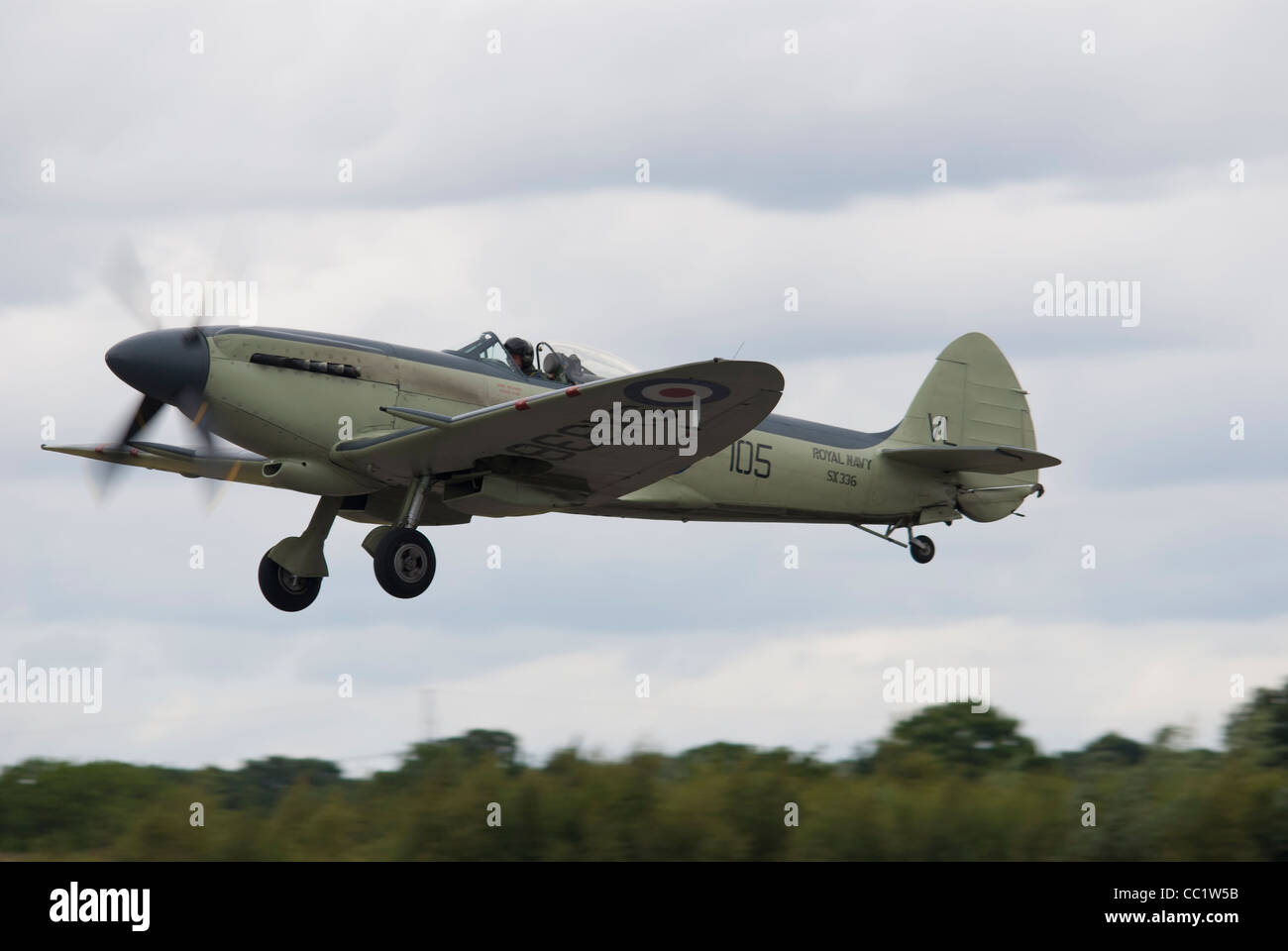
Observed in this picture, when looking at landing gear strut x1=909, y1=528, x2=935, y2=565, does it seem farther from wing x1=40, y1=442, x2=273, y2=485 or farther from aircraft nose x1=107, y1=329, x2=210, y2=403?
aircraft nose x1=107, y1=329, x2=210, y2=403

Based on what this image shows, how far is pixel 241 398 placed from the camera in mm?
12320

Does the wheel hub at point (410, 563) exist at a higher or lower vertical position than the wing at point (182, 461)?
lower

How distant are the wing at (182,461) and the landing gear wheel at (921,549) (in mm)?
6829

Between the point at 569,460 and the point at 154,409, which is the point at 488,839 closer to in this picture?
the point at 569,460

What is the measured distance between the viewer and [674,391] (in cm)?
1180

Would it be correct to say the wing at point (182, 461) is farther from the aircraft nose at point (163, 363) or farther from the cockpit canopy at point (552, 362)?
the cockpit canopy at point (552, 362)

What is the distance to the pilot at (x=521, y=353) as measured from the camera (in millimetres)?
13453

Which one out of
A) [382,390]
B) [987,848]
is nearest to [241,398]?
[382,390]

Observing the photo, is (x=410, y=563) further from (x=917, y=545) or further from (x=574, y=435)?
(x=917, y=545)

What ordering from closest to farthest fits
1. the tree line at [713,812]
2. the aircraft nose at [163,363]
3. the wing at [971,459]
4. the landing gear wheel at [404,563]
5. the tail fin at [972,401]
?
the tree line at [713,812] → the aircraft nose at [163,363] → the landing gear wheel at [404,563] → the wing at [971,459] → the tail fin at [972,401]

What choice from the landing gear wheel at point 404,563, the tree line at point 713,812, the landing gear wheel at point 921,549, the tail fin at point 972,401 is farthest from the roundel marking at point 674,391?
the tail fin at point 972,401

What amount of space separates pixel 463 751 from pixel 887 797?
3413 mm

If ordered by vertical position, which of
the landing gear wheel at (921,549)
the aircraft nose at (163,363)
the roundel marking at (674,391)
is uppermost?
the aircraft nose at (163,363)
